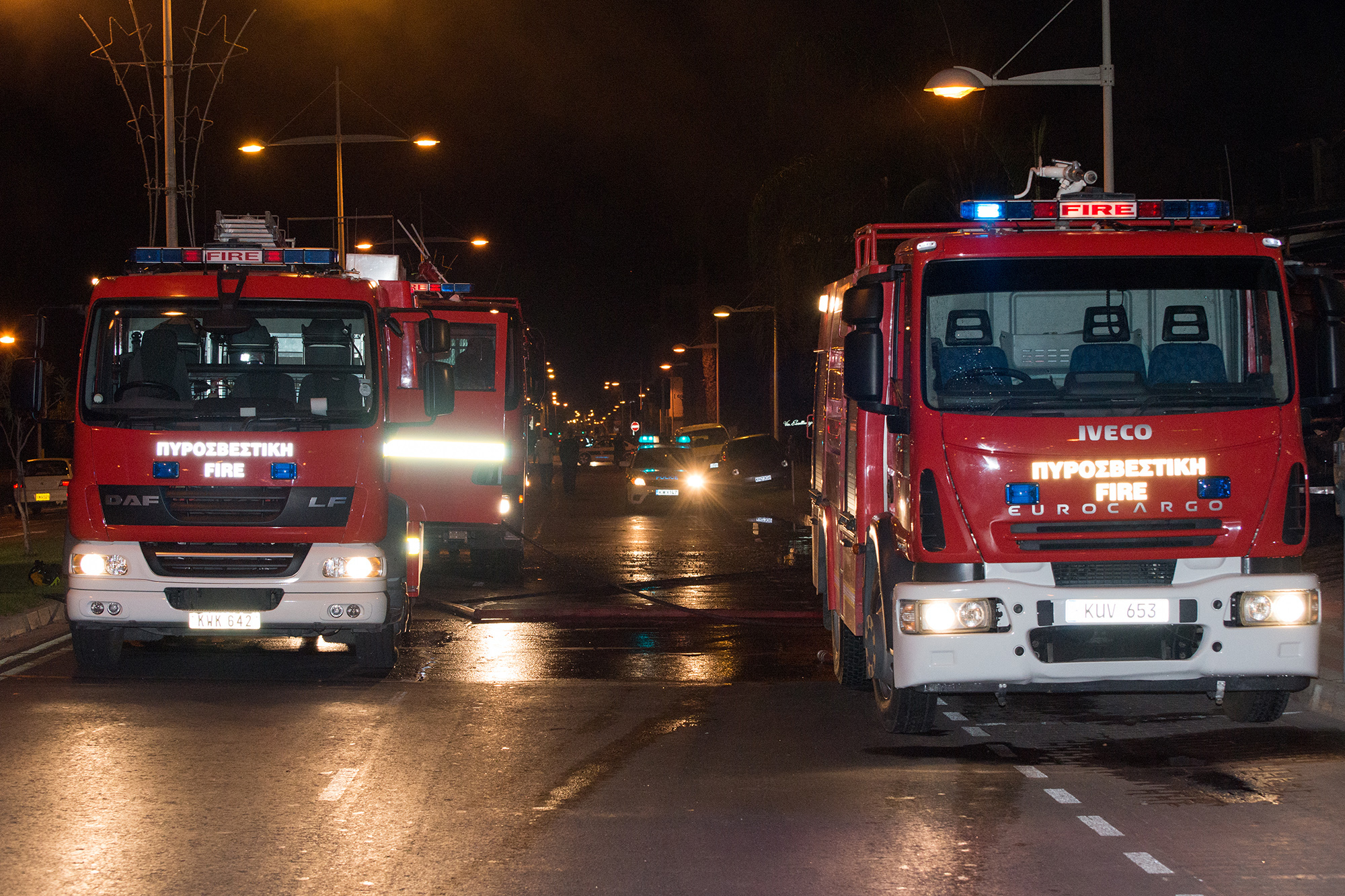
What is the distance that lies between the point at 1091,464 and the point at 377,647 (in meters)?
5.53

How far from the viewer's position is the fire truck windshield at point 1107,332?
770 centimetres

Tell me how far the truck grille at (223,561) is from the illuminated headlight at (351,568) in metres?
0.23

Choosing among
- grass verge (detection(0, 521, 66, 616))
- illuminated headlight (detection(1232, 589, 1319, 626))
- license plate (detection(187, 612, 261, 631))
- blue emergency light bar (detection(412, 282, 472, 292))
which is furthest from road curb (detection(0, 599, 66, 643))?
illuminated headlight (detection(1232, 589, 1319, 626))

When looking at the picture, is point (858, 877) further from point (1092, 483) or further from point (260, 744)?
point (260, 744)

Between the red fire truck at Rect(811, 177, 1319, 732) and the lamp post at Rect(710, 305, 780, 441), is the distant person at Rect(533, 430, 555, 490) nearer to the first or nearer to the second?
the lamp post at Rect(710, 305, 780, 441)

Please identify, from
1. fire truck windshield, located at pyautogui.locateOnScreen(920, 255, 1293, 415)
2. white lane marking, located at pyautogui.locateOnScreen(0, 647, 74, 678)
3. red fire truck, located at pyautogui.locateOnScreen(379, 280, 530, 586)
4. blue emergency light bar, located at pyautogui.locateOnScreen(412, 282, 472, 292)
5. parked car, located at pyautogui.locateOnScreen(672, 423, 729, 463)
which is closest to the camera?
fire truck windshield, located at pyautogui.locateOnScreen(920, 255, 1293, 415)

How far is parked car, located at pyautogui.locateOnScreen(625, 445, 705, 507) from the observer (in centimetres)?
3303

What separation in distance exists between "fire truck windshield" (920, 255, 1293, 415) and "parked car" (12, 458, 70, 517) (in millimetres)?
34802

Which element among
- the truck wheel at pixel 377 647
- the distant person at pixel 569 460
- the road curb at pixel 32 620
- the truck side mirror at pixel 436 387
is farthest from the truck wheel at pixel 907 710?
the distant person at pixel 569 460

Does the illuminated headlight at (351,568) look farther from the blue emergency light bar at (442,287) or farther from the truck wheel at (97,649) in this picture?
the blue emergency light bar at (442,287)

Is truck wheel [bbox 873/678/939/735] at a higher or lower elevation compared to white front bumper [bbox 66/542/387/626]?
lower

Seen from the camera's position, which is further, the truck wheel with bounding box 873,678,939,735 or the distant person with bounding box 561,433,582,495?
the distant person with bounding box 561,433,582,495

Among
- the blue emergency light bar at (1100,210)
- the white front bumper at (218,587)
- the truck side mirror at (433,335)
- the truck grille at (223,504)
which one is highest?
the blue emergency light bar at (1100,210)

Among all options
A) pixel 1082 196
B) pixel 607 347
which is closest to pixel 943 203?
pixel 1082 196
